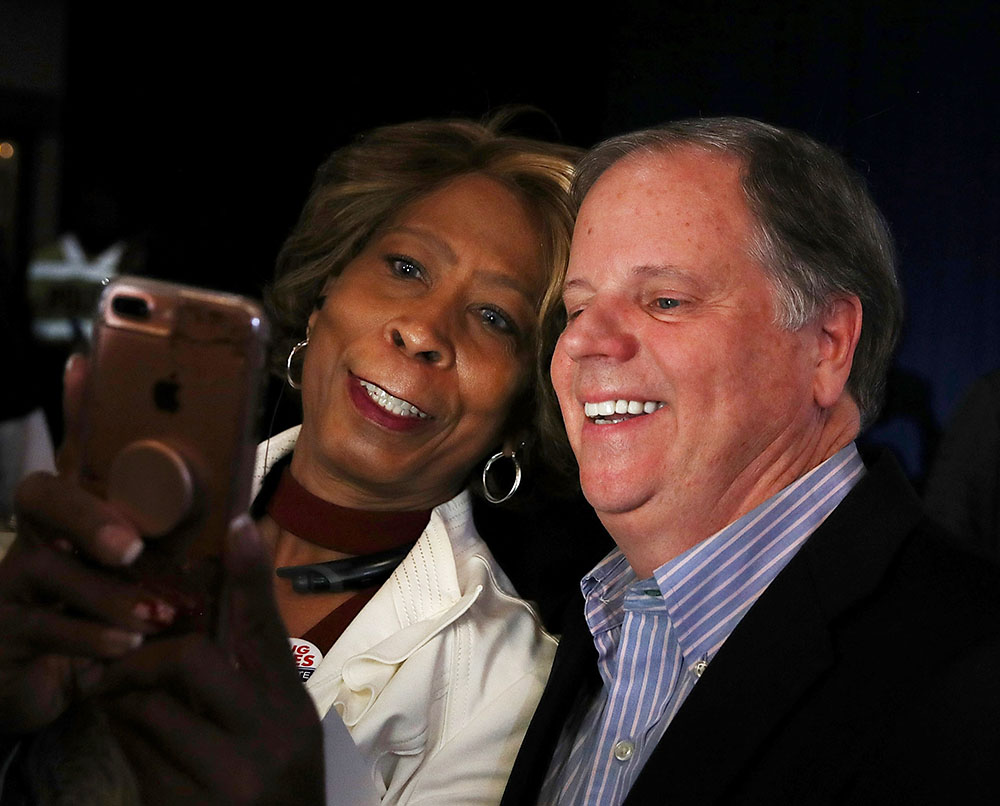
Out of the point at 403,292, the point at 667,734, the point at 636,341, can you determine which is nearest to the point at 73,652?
the point at 667,734

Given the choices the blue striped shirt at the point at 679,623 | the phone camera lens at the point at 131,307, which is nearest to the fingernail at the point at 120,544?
the phone camera lens at the point at 131,307

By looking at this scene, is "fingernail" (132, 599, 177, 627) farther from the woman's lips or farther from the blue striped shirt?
the woman's lips

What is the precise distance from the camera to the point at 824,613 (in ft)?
3.30

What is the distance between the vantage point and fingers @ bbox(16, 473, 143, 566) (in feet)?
2.00

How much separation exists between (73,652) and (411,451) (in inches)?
30.5

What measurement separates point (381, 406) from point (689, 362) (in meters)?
0.41

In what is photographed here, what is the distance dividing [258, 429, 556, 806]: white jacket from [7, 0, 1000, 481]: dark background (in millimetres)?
430

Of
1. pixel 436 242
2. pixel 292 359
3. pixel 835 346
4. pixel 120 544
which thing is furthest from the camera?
pixel 292 359

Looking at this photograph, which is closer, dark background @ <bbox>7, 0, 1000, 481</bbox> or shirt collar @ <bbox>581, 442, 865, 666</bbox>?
shirt collar @ <bbox>581, 442, 865, 666</bbox>

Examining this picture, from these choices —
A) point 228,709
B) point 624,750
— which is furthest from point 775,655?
point 228,709

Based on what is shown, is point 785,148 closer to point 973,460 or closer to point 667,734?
point 973,460

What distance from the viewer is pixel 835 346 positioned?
1.21 metres

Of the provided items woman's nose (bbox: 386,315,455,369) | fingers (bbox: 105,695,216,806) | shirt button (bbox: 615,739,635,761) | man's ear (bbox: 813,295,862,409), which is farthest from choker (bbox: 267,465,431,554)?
fingers (bbox: 105,695,216,806)

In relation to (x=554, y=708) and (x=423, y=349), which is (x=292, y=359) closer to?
(x=423, y=349)
